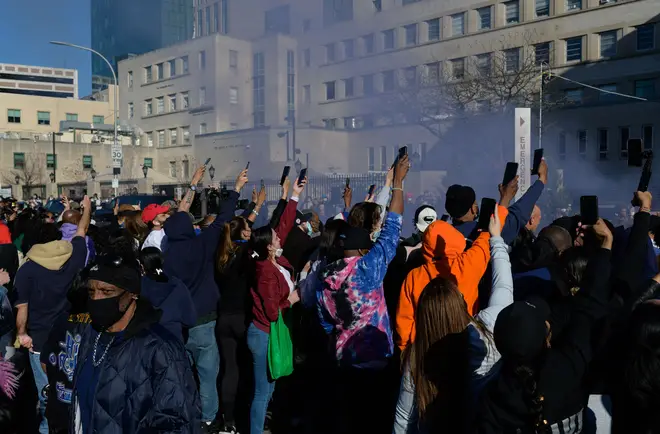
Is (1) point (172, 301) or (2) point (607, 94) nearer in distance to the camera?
(1) point (172, 301)

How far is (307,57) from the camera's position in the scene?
4384 cm

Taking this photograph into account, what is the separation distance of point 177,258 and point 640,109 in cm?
3422

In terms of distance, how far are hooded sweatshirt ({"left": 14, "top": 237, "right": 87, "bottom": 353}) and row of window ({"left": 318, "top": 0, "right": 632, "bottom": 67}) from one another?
3544 centimetres

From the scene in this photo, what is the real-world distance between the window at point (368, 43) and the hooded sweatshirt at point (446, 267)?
37.3 metres

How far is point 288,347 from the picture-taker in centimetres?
454

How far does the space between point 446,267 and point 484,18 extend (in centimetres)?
4104

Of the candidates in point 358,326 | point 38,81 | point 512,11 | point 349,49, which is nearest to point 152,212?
point 358,326

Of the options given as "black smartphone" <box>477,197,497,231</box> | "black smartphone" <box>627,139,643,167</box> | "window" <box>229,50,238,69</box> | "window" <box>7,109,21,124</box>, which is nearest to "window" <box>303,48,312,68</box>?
"window" <box>229,50,238,69</box>

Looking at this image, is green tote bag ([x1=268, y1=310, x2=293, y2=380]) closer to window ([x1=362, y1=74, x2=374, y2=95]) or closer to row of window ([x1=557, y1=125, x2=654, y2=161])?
row of window ([x1=557, y1=125, x2=654, y2=161])

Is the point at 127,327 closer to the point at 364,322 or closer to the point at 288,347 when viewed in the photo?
the point at 364,322

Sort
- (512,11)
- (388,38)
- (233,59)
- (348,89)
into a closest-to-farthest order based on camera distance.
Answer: (512,11) < (388,38) < (348,89) < (233,59)

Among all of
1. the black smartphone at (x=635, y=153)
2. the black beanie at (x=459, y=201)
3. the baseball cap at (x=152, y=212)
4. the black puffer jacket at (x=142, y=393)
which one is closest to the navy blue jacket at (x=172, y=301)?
the black puffer jacket at (x=142, y=393)

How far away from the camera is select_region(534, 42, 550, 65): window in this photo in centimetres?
3784

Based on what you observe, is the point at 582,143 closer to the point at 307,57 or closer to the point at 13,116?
the point at 307,57
